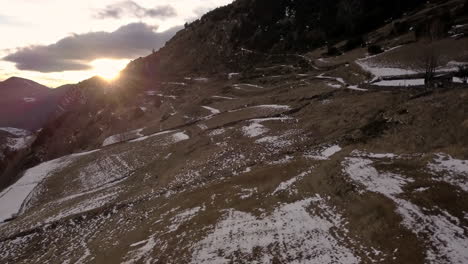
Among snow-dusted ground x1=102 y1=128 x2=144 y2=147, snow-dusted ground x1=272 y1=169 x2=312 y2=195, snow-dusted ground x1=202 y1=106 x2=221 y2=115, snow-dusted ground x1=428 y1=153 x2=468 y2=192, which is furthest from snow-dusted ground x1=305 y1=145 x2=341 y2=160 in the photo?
snow-dusted ground x1=102 y1=128 x2=144 y2=147

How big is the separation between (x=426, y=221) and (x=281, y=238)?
7.45m

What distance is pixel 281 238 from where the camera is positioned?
2108cm

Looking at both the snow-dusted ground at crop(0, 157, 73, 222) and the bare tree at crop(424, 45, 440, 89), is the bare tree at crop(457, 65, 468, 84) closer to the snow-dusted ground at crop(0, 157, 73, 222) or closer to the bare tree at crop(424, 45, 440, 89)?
the bare tree at crop(424, 45, 440, 89)

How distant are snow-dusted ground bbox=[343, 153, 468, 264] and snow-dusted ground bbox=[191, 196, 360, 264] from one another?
325cm

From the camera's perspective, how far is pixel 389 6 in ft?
353

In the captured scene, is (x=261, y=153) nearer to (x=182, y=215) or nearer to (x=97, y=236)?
(x=182, y=215)

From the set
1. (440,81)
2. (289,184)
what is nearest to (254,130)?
(289,184)

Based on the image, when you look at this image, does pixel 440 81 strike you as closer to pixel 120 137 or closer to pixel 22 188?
pixel 22 188

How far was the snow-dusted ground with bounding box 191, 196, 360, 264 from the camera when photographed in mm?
19016

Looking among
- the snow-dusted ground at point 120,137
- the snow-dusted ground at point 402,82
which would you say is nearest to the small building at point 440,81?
the snow-dusted ground at point 402,82

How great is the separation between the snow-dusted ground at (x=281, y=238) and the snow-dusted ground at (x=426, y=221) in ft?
10.7

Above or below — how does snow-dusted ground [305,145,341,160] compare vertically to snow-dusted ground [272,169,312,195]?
above

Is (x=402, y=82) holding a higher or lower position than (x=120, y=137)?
higher

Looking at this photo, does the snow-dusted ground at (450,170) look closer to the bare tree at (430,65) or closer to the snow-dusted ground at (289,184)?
the snow-dusted ground at (289,184)
